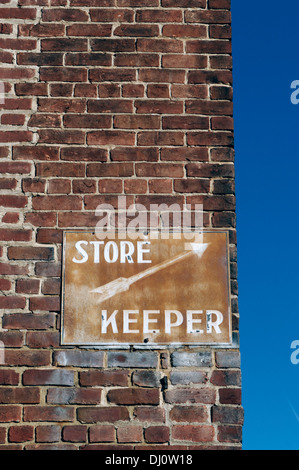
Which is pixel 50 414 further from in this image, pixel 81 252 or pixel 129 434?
pixel 81 252

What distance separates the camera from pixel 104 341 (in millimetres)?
2443

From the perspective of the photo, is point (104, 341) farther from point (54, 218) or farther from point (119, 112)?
point (119, 112)

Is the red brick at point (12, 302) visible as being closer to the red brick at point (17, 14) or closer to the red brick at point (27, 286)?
the red brick at point (27, 286)

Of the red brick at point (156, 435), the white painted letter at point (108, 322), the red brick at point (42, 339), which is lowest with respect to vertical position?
the red brick at point (156, 435)

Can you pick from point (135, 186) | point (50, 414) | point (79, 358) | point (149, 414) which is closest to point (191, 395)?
point (149, 414)

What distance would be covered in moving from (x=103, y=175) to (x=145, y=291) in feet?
1.97

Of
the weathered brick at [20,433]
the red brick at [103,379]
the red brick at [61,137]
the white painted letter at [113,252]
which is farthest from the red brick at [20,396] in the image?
the red brick at [61,137]

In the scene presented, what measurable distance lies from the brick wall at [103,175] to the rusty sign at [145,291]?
6 centimetres

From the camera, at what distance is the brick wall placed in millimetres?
2379

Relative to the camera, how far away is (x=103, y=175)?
8.63ft

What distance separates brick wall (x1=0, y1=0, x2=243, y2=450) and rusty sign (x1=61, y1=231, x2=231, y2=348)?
2.3 inches

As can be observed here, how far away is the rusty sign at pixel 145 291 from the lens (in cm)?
246
